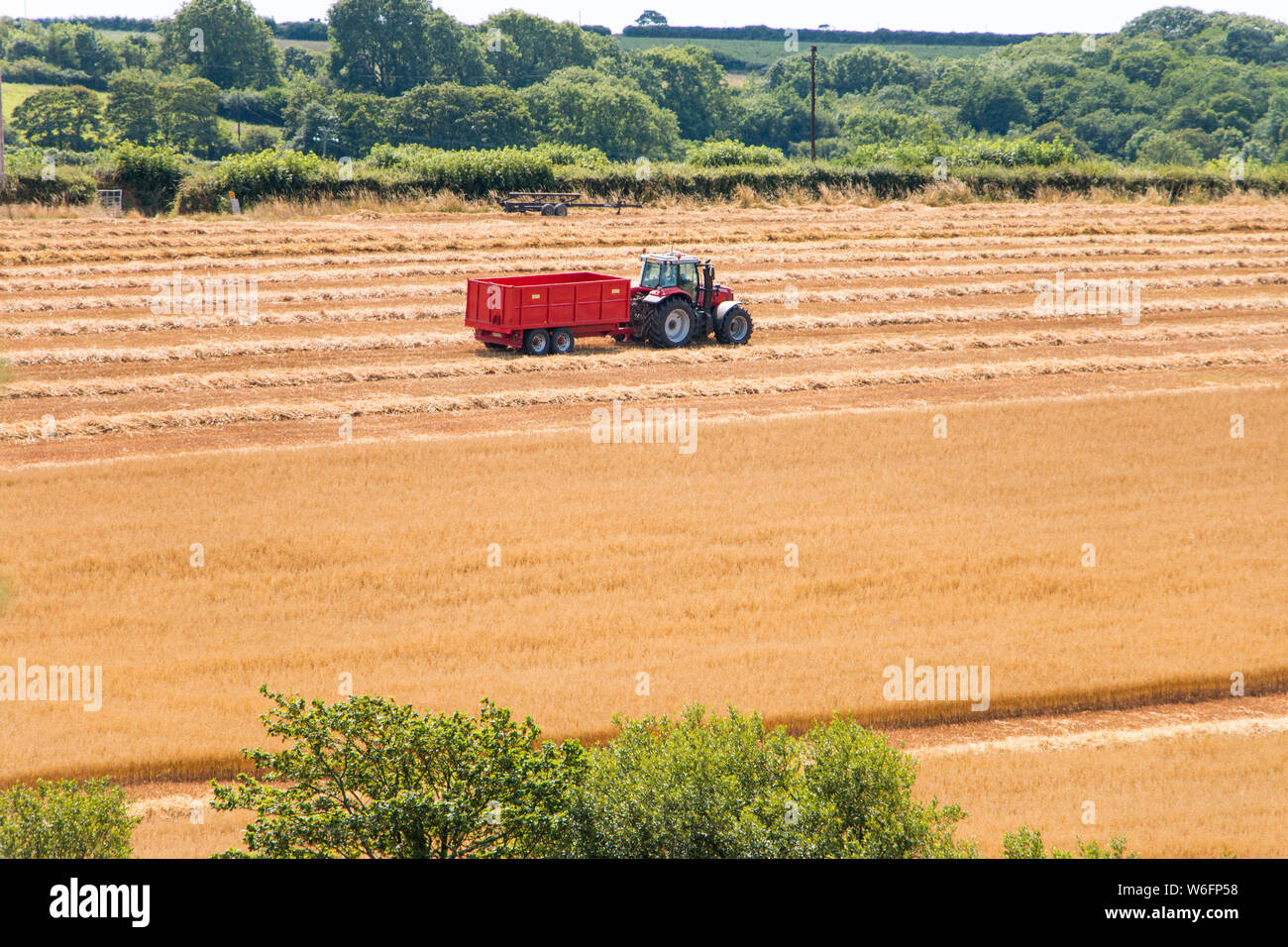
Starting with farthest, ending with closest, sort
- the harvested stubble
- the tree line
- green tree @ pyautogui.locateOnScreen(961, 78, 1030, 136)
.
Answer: green tree @ pyautogui.locateOnScreen(961, 78, 1030, 136) → the tree line → the harvested stubble

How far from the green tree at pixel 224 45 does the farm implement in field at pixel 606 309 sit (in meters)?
112

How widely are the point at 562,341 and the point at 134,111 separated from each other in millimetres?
90841

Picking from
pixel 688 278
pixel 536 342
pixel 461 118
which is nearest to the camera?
pixel 536 342

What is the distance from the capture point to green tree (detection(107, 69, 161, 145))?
105938mm

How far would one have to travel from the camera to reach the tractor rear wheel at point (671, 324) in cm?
3106

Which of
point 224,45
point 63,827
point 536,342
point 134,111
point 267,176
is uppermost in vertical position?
point 224,45

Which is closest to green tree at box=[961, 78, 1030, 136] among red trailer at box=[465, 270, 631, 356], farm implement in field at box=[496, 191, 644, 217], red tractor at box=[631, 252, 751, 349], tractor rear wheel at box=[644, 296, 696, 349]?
farm implement in field at box=[496, 191, 644, 217]

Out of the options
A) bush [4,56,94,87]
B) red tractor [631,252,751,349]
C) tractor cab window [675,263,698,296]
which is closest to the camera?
red tractor [631,252,751,349]

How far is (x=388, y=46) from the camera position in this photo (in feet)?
444

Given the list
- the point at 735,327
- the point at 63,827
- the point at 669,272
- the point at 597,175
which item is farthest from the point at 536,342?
the point at 597,175

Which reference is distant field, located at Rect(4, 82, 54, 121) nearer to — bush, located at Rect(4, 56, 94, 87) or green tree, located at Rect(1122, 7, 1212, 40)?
bush, located at Rect(4, 56, 94, 87)

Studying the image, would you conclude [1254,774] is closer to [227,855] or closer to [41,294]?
[227,855]

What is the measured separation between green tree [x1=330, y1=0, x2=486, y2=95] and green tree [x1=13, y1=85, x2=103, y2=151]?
34.3m

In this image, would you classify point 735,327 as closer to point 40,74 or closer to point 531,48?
point 40,74
